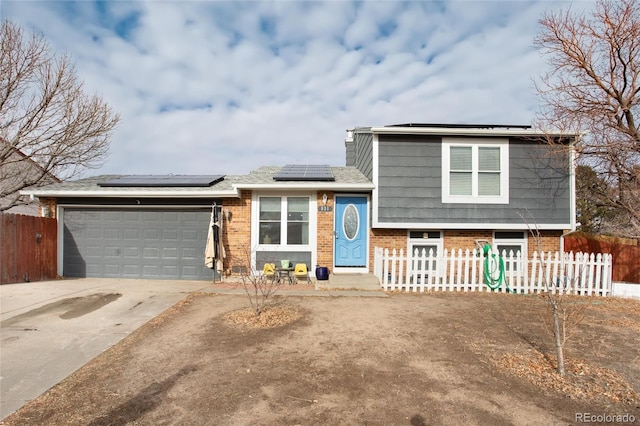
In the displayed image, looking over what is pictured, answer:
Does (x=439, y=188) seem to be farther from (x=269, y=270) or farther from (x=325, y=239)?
(x=269, y=270)

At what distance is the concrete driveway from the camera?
3.70 metres

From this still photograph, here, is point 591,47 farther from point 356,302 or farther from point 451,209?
point 356,302

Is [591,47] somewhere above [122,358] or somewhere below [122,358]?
above

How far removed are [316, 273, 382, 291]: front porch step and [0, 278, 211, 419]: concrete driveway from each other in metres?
3.22

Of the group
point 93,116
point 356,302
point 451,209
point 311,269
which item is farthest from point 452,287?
point 93,116

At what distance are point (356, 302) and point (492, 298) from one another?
338cm

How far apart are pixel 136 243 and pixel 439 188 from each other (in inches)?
361

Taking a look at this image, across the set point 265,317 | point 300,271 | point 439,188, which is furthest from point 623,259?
point 265,317

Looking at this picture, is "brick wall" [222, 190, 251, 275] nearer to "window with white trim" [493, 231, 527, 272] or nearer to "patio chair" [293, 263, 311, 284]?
"patio chair" [293, 263, 311, 284]

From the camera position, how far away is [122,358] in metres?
4.17

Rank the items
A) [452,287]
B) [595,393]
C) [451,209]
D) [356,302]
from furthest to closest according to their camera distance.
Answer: [451,209], [452,287], [356,302], [595,393]

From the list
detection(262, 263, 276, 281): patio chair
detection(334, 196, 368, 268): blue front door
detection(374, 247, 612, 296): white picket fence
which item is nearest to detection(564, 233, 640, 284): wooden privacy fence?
detection(374, 247, 612, 296): white picket fence

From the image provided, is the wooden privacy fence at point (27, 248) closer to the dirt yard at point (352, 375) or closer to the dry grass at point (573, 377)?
the dirt yard at point (352, 375)

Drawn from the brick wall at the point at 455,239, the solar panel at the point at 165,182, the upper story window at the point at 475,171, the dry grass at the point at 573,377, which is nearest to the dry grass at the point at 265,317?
the dry grass at the point at 573,377
